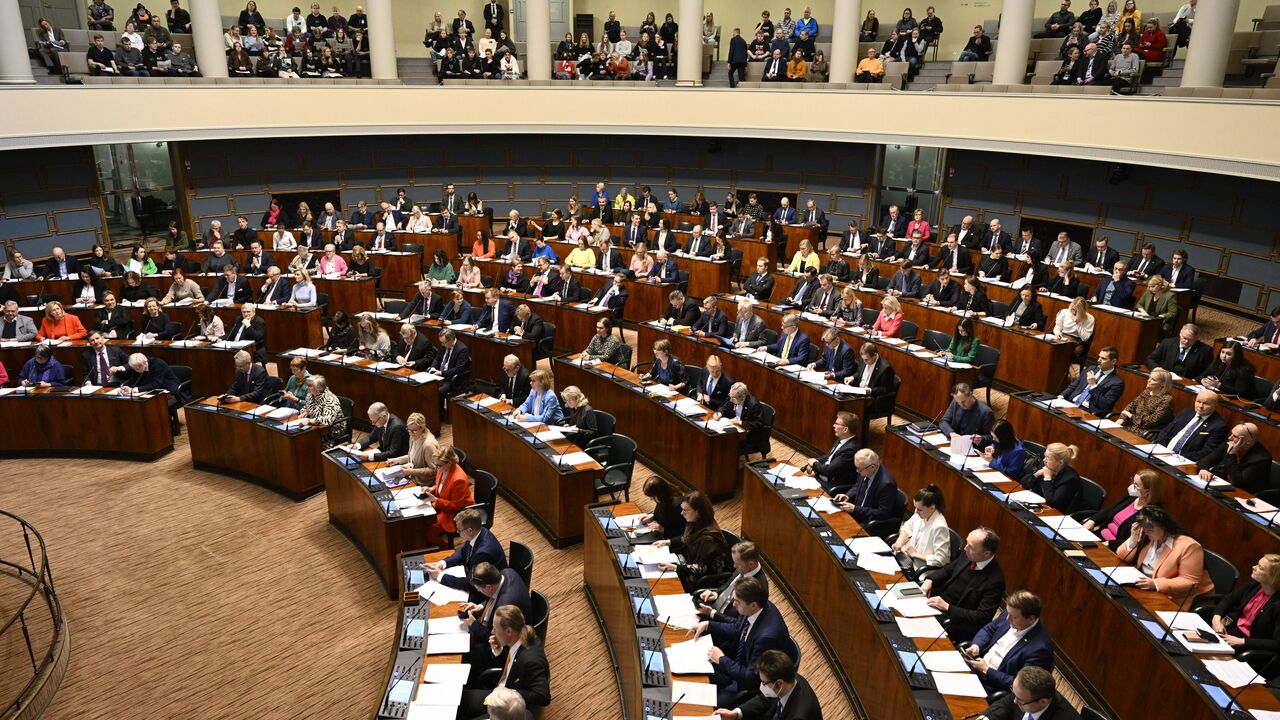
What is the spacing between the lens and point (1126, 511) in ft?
20.5

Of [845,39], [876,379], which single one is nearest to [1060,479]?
[876,379]

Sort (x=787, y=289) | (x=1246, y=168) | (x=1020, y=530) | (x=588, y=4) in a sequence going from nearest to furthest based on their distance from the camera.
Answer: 1. (x=1020, y=530)
2. (x=1246, y=168)
3. (x=787, y=289)
4. (x=588, y=4)

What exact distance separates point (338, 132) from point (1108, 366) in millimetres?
15023

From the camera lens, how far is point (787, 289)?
1356 cm

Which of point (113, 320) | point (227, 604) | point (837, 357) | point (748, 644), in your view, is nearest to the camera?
point (748, 644)

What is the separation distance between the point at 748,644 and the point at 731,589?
0.49 m

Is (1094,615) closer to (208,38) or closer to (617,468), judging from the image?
(617,468)

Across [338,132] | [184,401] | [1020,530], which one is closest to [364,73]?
[338,132]

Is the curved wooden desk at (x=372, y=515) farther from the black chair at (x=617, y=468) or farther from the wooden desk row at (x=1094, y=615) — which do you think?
the wooden desk row at (x=1094, y=615)

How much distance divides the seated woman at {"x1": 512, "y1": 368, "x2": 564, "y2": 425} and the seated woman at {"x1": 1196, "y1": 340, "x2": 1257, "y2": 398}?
6607 mm

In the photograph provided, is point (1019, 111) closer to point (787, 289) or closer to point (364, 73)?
point (787, 289)

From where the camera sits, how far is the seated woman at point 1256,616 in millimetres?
4953

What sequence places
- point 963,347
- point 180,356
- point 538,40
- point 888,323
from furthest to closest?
point 538,40, point 180,356, point 888,323, point 963,347

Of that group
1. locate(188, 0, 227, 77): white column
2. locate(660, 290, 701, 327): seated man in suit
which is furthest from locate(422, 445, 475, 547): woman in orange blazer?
locate(188, 0, 227, 77): white column
